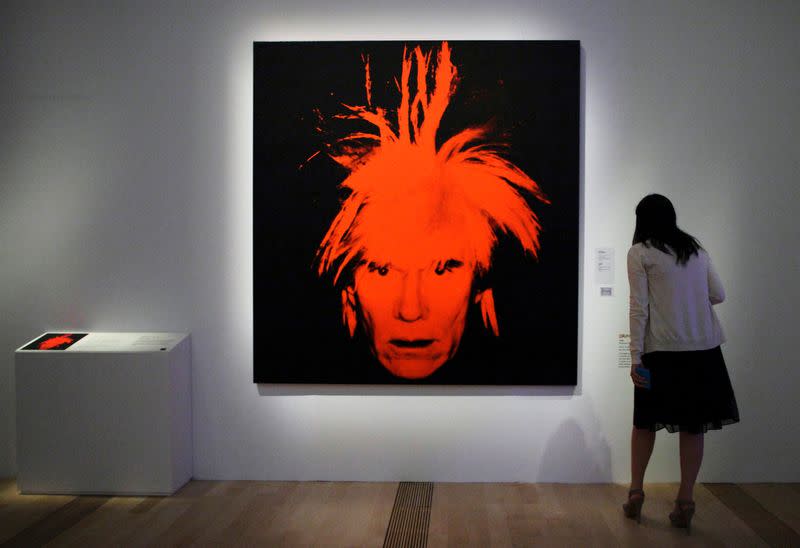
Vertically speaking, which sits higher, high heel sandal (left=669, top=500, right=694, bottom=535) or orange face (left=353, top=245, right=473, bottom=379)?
orange face (left=353, top=245, right=473, bottom=379)

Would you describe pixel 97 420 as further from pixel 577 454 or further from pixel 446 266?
pixel 577 454

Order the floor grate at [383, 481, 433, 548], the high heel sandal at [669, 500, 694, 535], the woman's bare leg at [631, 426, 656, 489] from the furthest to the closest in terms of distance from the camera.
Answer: the woman's bare leg at [631, 426, 656, 489], the high heel sandal at [669, 500, 694, 535], the floor grate at [383, 481, 433, 548]

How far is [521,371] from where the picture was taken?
148 inches

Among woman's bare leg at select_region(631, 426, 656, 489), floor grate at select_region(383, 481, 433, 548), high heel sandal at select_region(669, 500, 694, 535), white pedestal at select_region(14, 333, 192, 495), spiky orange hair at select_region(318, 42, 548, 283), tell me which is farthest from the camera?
spiky orange hair at select_region(318, 42, 548, 283)

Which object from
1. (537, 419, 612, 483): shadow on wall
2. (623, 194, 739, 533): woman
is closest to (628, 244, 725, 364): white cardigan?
(623, 194, 739, 533): woman

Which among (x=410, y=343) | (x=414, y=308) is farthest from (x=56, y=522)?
(x=414, y=308)

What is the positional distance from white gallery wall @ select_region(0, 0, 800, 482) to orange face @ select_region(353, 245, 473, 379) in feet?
0.76

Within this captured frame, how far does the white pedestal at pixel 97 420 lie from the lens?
363 cm

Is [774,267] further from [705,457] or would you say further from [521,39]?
[521,39]

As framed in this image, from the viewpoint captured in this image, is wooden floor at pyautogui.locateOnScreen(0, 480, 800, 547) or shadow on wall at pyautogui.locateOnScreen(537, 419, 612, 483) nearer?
wooden floor at pyautogui.locateOnScreen(0, 480, 800, 547)

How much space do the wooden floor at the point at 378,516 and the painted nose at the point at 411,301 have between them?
0.98 metres

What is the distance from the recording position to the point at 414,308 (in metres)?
3.77

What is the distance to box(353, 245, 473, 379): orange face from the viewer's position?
376 cm

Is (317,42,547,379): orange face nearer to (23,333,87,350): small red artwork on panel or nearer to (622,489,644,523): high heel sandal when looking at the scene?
(622,489,644,523): high heel sandal
